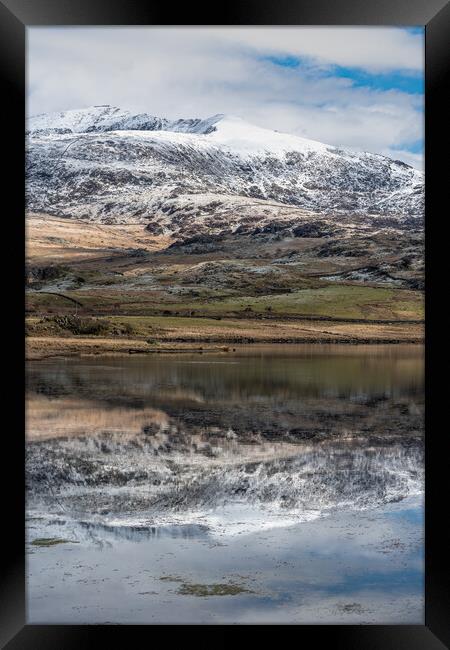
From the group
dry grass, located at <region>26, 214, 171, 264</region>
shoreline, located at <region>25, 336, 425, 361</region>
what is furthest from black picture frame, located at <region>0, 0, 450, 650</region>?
dry grass, located at <region>26, 214, 171, 264</region>

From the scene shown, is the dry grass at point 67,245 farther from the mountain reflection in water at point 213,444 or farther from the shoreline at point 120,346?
the mountain reflection in water at point 213,444

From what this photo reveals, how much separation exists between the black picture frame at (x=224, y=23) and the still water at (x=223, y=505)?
186cm

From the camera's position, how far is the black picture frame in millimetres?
5023

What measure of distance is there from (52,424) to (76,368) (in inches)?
632

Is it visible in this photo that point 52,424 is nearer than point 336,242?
Yes

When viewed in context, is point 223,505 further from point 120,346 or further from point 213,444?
point 120,346

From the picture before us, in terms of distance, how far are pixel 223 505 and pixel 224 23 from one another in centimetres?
829

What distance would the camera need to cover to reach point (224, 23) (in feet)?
17.9

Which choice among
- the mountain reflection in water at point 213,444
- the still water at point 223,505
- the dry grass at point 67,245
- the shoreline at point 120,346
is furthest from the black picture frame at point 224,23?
the dry grass at point 67,245

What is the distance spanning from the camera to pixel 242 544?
10.0 meters

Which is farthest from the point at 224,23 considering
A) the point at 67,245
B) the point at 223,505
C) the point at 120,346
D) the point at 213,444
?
the point at 67,245
